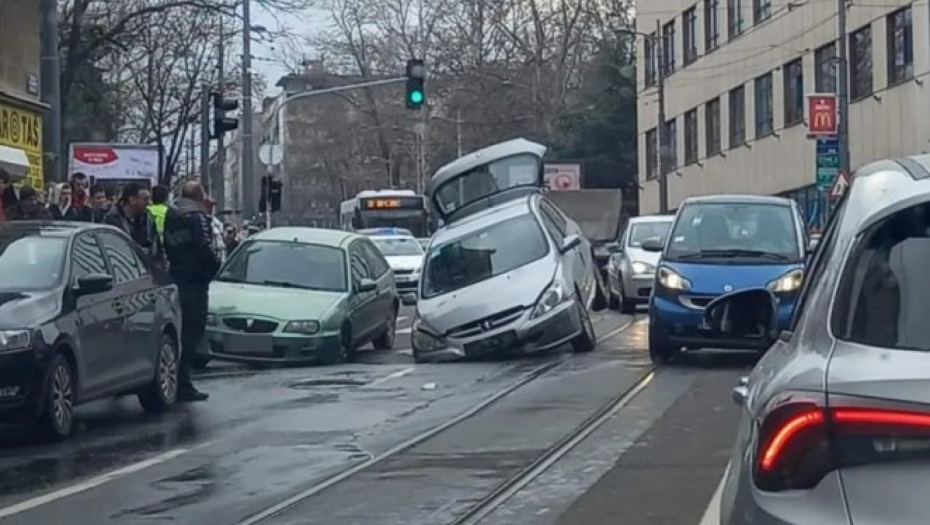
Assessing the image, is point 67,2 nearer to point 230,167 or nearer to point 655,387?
point 655,387

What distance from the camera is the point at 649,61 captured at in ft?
226

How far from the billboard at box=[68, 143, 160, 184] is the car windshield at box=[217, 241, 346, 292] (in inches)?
642

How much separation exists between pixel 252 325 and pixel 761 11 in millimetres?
38339

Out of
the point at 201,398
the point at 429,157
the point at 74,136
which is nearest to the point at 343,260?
the point at 201,398

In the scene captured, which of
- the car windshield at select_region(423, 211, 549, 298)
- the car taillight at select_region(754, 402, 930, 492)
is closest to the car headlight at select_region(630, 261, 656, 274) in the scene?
the car windshield at select_region(423, 211, 549, 298)

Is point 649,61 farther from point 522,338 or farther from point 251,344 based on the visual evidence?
point 251,344

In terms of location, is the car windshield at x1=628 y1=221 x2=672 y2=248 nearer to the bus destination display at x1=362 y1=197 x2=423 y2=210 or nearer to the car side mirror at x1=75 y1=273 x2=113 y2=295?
the car side mirror at x1=75 y1=273 x2=113 y2=295

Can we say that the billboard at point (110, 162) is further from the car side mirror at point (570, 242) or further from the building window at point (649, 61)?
the building window at point (649, 61)

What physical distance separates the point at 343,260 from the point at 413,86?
54.3 feet

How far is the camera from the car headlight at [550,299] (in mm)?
18516

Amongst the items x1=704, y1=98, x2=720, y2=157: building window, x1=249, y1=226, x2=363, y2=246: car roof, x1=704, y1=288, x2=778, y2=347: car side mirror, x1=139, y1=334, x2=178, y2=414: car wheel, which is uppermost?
x1=704, y1=98, x2=720, y2=157: building window

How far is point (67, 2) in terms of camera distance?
42.6m

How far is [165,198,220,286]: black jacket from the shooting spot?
49.2 ft

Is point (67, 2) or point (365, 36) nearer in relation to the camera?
point (67, 2)
